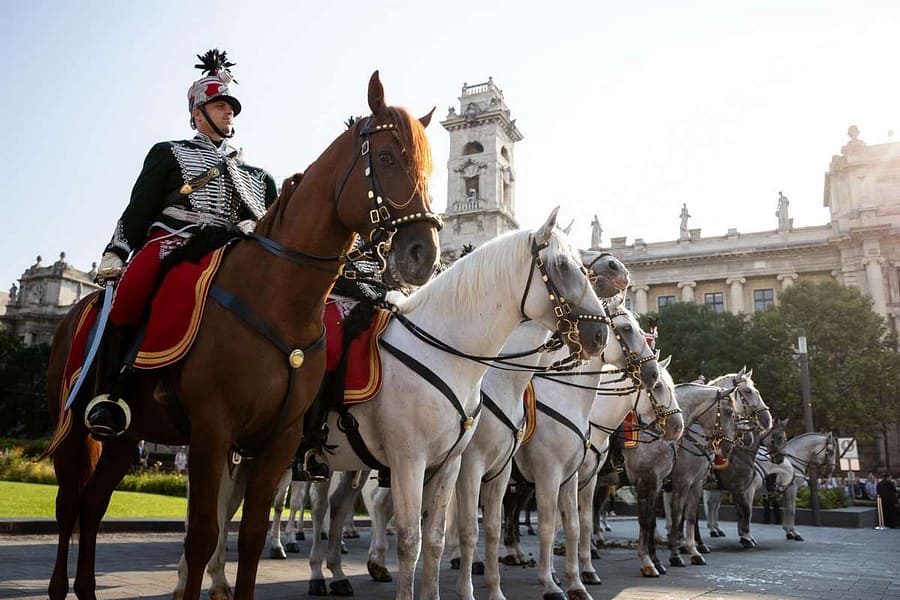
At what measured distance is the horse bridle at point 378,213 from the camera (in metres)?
3.74

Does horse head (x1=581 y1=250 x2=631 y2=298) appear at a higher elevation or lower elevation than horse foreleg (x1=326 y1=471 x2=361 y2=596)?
higher

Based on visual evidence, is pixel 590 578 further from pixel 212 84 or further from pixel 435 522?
pixel 212 84

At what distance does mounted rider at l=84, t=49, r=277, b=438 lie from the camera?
4242 mm

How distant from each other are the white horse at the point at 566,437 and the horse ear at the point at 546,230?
2477 mm

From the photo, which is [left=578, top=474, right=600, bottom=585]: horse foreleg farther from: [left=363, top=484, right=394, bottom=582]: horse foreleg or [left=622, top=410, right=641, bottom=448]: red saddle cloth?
[left=363, top=484, right=394, bottom=582]: horse foreleg

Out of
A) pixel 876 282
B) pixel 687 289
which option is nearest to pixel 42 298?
pixel 687 289

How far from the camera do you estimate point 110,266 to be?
4480 mm

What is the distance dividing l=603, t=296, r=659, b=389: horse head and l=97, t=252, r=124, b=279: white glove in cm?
517

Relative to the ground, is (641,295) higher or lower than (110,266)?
higher

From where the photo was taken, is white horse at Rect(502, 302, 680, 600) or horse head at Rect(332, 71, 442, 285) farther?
white horse at Rect(502, 302, 680, 600)

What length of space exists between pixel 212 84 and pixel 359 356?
2266 mm

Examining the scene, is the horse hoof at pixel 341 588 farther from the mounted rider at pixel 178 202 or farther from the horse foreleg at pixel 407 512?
the mounted rider at pixel 178 202

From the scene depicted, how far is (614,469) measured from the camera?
37.4 ft

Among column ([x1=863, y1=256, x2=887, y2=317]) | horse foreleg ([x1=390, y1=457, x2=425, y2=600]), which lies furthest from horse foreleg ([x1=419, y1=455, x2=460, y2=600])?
column ([x1=863, y1=256, x2=887, y2=317])
